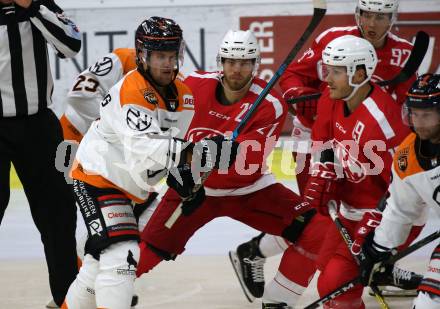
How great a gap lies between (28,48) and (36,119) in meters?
0.27

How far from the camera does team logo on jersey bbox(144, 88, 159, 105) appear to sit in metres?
3.46

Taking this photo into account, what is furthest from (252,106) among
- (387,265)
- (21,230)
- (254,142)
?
(21,230)

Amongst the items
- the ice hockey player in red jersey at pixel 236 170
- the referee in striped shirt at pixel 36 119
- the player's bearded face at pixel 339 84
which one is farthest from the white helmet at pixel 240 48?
the referee in striped shirt at pixel 36 119

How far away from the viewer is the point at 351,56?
4.00 m

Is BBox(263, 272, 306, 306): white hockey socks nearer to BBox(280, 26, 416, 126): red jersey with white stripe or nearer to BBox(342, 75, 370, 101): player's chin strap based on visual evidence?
BBox(342, 75, 370, 101): player's chin strap

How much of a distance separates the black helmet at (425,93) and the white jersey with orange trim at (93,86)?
174 cm

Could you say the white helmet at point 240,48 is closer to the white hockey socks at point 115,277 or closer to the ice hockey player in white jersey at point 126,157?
the ice hockey player in white jersey at point 126,157

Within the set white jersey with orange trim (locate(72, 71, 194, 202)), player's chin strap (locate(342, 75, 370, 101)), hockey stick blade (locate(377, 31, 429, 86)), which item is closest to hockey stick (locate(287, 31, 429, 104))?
hockey stick blade (locate(377, 31, 429, 86))

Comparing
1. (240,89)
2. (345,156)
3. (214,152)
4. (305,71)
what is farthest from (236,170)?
(305,71)

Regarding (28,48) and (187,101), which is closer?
(187,101)

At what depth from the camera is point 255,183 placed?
420 centimetres

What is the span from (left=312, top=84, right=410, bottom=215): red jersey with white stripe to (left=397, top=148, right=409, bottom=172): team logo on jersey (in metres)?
0.51

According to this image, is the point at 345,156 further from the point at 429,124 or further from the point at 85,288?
the point at 85,288

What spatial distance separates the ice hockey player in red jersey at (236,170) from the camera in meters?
4.11
